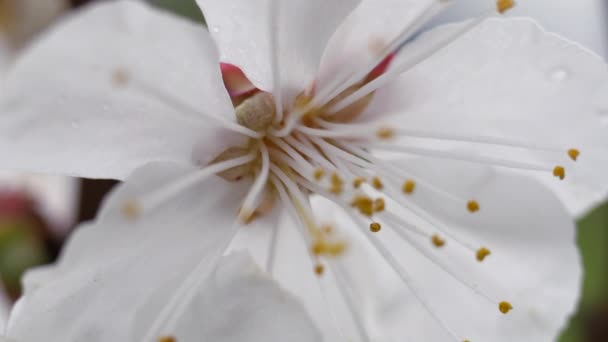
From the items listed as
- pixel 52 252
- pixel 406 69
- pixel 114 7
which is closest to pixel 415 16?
pixel 406 69

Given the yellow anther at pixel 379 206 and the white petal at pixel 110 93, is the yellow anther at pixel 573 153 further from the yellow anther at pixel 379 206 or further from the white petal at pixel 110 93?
the white petal at pixel 110 93

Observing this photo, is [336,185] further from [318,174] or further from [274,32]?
[274,32]

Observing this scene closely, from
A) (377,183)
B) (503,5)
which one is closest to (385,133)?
(377,183)

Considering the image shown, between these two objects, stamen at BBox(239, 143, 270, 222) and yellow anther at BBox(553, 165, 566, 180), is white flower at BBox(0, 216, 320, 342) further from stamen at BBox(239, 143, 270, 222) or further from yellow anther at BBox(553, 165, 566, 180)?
yellow anther at BBox(553, 165, 566, 180)

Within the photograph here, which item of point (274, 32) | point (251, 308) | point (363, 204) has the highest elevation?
point (274, 32)

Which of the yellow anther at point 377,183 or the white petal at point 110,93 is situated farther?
the yellow anther at point 377,183

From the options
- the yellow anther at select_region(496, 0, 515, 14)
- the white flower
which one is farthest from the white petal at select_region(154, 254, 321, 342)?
the yellow anther at select_region(496, 0, 515, 14)

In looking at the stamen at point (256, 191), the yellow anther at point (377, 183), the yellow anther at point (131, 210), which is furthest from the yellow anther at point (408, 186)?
the yellow anther at point (131, 210)

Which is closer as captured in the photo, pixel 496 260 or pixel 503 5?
pixel 503 5
